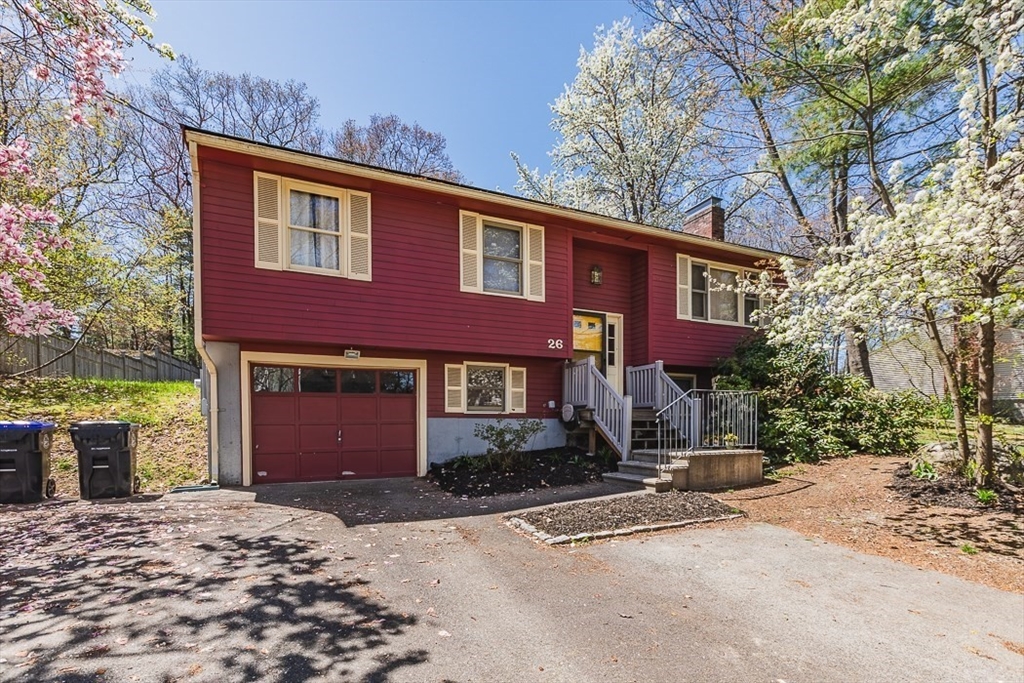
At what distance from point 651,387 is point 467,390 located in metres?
4.23

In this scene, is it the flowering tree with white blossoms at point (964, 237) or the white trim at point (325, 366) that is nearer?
the flowering tree with white blossoms at point (964, 237)

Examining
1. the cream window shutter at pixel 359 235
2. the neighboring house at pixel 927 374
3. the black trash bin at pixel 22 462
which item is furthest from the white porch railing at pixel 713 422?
the black trash bin at pixel 22 462

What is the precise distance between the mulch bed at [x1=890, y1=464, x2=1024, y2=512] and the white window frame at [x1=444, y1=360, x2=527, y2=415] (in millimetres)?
6853

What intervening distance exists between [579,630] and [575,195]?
18.1 meters

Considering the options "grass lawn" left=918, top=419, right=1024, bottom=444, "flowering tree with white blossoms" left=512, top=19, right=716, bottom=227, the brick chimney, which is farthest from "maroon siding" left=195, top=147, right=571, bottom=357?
"flowering tree with white blossoms" left=512, top=19, right=716, bottom=227

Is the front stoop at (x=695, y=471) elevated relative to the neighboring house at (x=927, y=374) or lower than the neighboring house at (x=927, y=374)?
lower

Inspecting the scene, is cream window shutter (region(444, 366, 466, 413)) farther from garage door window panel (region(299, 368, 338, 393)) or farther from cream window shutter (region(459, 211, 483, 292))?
garage door window panel (region(299, 368, 338, 393))

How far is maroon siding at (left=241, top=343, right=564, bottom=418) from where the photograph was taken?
895cm

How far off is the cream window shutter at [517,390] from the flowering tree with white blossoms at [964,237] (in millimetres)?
5641

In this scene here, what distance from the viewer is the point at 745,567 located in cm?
509

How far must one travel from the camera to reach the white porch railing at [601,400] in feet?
30.7

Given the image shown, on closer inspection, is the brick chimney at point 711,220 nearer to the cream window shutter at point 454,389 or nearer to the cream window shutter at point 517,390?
the cream window shutter at point 517,390

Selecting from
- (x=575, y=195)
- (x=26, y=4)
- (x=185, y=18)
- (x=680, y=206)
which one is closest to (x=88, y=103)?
(x=26, y=4)

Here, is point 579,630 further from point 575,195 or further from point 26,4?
point 575,195
